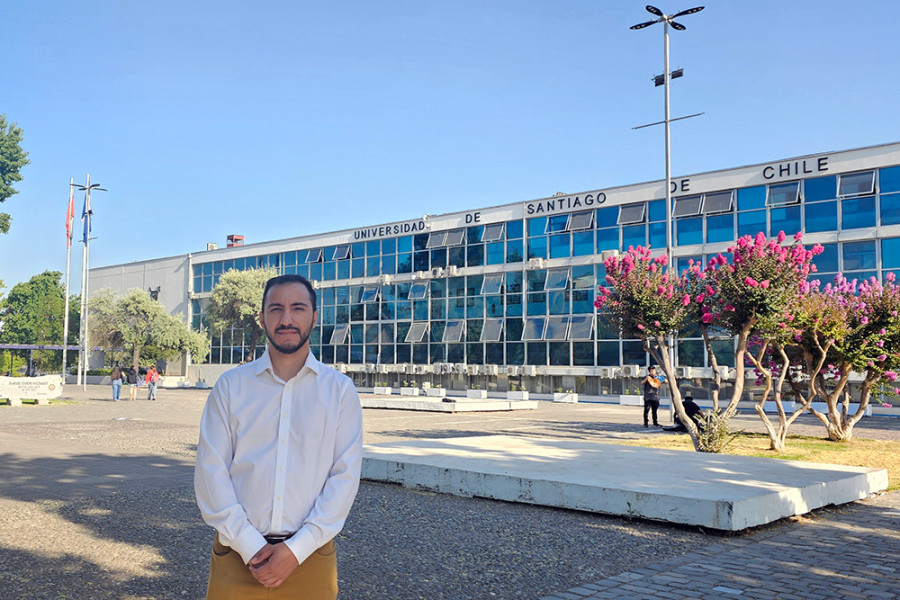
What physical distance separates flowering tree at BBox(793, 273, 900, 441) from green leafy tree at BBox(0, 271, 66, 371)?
8522cm

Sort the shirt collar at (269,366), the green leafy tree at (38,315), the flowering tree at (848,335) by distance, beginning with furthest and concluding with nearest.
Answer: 1. the green leafy tree at (38,315)
2. the flowering tree at (848,335)
3. the shirt collar at (269,366)

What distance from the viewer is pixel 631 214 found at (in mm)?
41312

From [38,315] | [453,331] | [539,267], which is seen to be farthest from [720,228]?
[38,315]

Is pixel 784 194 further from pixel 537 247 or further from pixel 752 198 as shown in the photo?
pixel 537 247

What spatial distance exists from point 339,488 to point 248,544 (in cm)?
39

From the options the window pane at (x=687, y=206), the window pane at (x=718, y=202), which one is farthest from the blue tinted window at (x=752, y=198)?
the window pane at (x=687, y=206)

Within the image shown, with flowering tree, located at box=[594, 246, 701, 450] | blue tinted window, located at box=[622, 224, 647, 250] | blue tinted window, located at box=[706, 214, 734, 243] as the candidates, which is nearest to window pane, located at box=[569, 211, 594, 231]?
blue tinted window, located at box=[622, 224, 647, 250]

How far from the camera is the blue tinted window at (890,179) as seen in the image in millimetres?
33375

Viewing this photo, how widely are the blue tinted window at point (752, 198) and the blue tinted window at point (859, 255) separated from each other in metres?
4.34

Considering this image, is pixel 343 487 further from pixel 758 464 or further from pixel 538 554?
pixel 758 464

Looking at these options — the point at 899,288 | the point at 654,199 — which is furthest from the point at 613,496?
the point at 654,199

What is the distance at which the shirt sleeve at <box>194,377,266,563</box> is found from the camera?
2887 millimetres

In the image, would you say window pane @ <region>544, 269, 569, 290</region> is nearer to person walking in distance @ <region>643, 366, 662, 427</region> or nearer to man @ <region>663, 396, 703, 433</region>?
person walking in distance @ <region>643, 366, 662, 427</region>

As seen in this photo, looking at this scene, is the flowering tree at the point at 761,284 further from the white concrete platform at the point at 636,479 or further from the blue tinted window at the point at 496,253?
the blue tinted window at the point at 496,253
